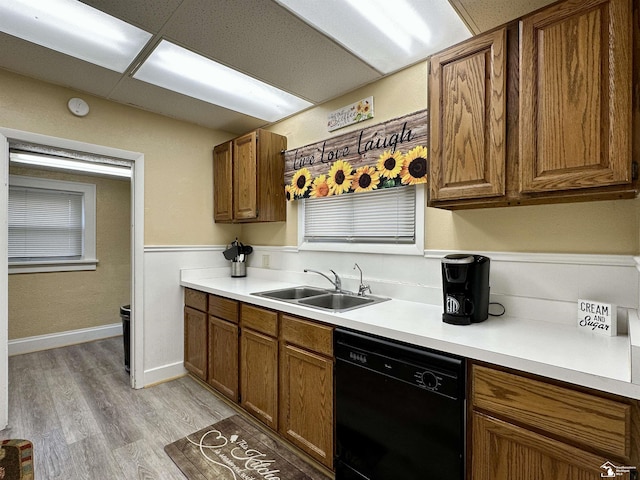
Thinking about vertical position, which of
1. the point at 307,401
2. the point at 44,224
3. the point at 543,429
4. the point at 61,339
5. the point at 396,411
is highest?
the point at 44,224

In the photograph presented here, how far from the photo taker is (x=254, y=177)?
2846mm

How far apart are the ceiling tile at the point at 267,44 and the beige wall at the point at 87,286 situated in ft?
10.3

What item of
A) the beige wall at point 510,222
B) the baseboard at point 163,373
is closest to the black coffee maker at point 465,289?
the beige wall at point 510,222

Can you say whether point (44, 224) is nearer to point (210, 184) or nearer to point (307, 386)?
point (210, 184)

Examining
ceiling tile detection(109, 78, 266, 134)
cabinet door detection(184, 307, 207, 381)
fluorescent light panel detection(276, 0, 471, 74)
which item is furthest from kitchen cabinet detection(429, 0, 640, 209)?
cabinet door detection(184, 307, 207, 381)

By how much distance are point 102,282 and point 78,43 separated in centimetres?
318

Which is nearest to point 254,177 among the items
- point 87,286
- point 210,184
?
point 210,184

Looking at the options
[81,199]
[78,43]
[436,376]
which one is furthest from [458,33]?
[81,199]

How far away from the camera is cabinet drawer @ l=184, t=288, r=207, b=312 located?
280 centimetres

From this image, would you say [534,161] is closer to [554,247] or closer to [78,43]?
[554,247]

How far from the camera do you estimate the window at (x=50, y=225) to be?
3.73 metres

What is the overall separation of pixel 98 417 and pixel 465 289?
2.71 metres

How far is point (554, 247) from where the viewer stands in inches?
62.4

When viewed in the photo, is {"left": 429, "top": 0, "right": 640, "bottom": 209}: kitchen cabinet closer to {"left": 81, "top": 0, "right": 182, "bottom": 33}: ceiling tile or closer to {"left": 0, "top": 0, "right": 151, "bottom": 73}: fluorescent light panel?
{"left": 81, "top": 0, "right": 182, "bottom": 33}: ceiling tile
